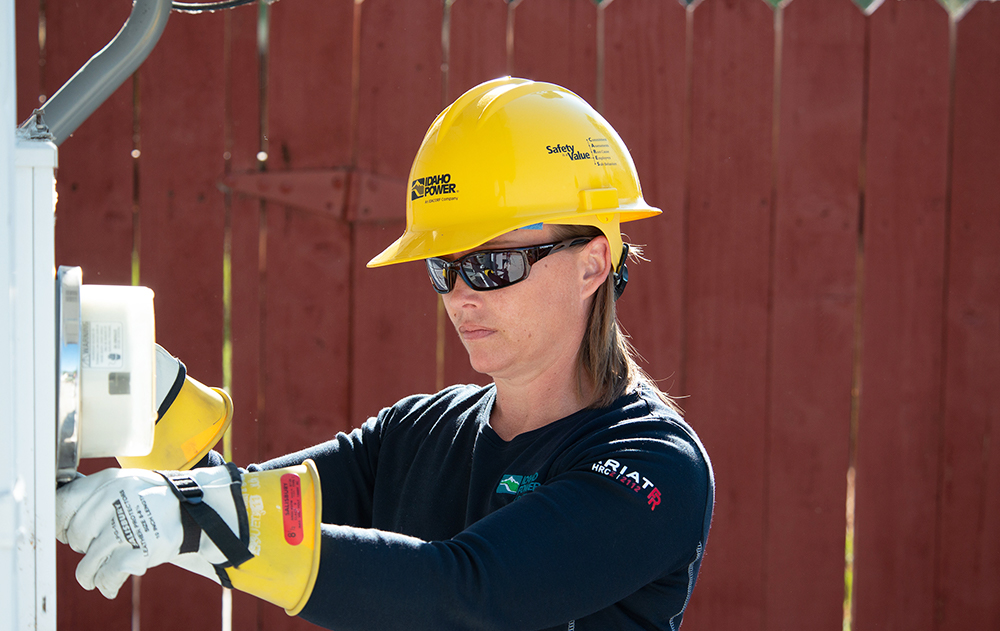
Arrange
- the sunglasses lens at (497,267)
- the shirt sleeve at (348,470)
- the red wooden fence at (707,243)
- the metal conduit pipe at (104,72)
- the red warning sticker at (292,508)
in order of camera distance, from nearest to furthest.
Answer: the red warning sticker at (292,508) → the metal conduit pipe at (104,72) → the sunglasses lens at (497,267) → the shirt sleeve at (348,470) → the red wooden fence at (707,243)

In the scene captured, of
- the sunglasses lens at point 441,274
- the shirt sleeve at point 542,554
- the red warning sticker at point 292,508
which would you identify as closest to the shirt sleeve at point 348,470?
the sunglasses lens at point 441,274

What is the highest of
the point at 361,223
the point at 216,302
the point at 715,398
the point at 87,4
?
the point at 87,4

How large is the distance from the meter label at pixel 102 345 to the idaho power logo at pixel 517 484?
77 cm

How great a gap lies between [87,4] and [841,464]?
10.3 ft

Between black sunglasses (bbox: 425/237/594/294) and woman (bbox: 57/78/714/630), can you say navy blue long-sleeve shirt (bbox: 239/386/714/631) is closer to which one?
woman (bbox: 57/78/714/630)

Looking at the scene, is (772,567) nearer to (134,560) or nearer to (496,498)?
(496,498)

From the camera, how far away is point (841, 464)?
10.8 ft

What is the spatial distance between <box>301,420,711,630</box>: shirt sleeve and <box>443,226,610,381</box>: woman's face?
0.30 metres

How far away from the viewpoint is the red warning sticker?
3.74 feet

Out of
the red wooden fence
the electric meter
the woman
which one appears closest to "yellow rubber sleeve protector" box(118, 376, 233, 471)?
the woman

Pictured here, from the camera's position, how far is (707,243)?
3.26m

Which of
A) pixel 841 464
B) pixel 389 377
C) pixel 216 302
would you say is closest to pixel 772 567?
pixel 841 464

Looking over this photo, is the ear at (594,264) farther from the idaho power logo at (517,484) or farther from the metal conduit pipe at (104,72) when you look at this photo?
the metal conduit pipe at (104,72)

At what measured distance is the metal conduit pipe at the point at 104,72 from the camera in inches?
61.2
